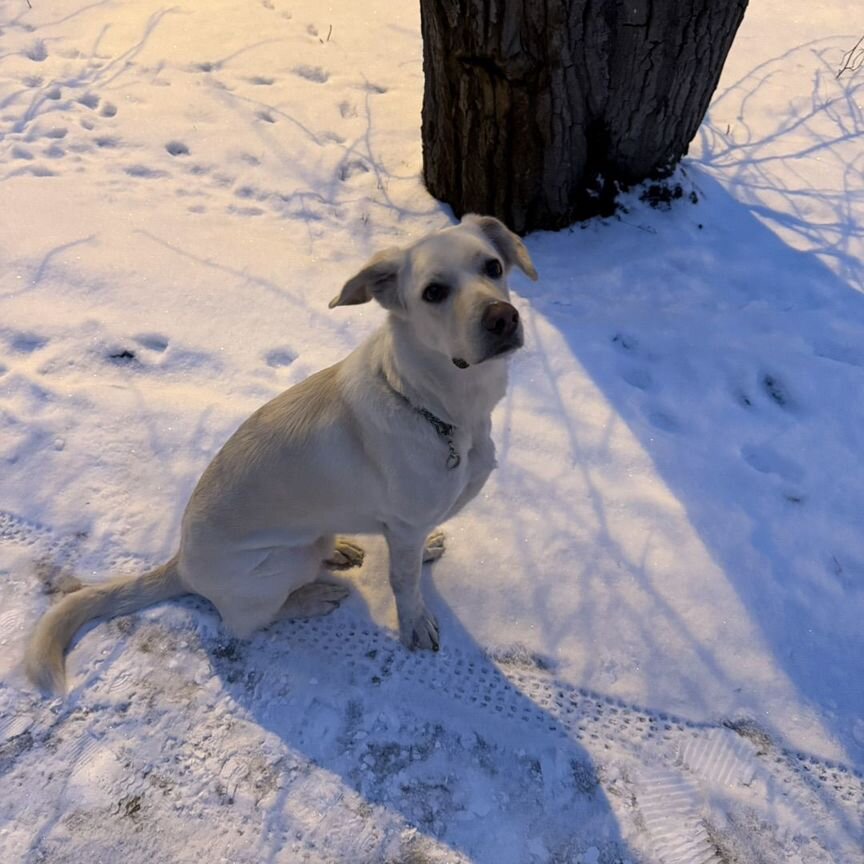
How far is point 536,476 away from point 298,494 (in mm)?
1223

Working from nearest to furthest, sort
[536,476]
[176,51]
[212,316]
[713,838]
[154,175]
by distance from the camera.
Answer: [713,838]
[536,476]
[212,316]
[154,175]
[176,51]

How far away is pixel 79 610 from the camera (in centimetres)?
245

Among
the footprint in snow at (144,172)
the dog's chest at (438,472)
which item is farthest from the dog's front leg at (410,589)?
the footprint in snow at (144,172)

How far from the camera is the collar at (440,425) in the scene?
211 cm

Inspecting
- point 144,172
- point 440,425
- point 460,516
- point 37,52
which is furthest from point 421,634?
point 37,52

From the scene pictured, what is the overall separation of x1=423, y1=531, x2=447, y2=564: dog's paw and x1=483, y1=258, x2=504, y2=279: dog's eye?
1219 mm

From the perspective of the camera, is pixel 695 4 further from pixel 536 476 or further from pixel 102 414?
pixel 102 414

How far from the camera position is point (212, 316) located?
142 inches

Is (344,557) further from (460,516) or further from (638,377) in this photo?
(638,377)

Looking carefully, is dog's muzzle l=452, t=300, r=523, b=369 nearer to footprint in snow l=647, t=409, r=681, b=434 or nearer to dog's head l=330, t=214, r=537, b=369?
dog's head l=330, t=214, r=537, b=369

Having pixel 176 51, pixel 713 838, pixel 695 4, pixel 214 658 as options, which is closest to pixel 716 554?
pixel 713 838

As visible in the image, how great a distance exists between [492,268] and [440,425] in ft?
1.69

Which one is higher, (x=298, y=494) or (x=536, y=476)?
(x=298, y=494)

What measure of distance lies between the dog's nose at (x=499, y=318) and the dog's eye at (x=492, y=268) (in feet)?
0.80
